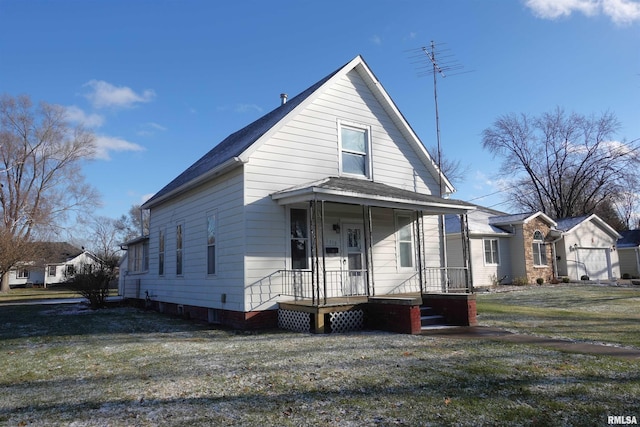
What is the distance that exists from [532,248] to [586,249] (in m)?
6.33

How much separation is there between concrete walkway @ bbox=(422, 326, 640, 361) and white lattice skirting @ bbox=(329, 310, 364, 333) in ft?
4.67

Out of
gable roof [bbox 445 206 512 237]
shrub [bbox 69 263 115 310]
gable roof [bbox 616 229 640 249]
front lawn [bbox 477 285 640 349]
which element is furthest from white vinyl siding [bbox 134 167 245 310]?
gable roof [bbox 616 229 640 249]

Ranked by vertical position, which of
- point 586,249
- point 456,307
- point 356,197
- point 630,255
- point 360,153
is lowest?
point 456,307

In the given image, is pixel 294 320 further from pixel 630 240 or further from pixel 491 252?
pixel 630 240

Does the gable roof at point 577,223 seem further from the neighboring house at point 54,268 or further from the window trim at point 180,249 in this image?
the neighboring house at point 54,268

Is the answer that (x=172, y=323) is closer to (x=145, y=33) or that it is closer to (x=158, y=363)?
(x=158, y=363)

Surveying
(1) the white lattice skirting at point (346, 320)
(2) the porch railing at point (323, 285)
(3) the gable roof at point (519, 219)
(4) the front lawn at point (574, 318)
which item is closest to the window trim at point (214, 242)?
(2) the porch railing at point (323, 285)

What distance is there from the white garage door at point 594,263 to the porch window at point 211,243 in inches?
1012

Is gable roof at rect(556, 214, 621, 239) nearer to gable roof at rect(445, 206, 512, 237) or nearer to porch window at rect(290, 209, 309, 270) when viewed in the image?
gable roof at rect(445, 206, 512, 237)

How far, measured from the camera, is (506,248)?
82.7ft

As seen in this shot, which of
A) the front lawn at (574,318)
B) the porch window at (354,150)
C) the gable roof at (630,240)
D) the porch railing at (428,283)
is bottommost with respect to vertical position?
the front lawn at (574,318)

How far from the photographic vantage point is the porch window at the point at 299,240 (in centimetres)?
1084

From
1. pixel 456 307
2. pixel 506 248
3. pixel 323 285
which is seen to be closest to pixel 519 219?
pixel 506 248

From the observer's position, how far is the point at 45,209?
3856 cm
